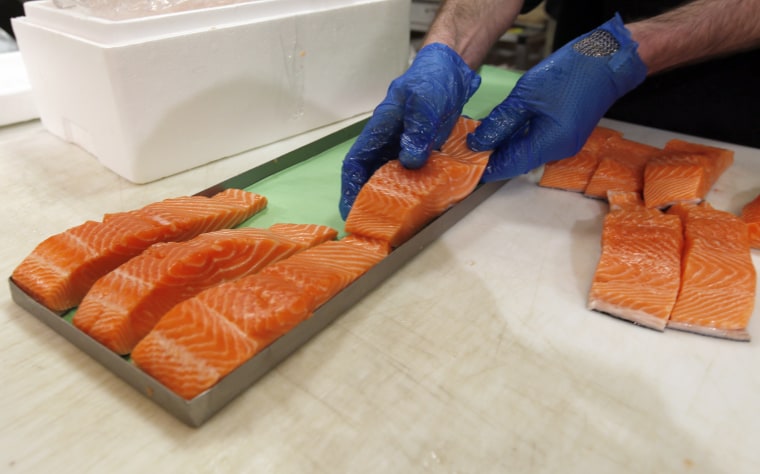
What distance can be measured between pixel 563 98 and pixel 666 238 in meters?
0.74

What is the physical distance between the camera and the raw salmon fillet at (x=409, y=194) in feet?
7.27

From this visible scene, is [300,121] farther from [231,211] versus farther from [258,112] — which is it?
[231,211]

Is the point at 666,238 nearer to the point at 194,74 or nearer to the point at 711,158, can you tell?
the point at 711,158

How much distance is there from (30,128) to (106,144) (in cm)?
93

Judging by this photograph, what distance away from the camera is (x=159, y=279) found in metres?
1.83

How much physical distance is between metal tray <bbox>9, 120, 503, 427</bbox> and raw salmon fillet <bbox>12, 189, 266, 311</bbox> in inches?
2.7

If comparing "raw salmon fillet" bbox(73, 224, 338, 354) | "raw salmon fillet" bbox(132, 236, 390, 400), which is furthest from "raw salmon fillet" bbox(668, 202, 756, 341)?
"raw salmon fillet" bbox(73, 224, 338, 354)

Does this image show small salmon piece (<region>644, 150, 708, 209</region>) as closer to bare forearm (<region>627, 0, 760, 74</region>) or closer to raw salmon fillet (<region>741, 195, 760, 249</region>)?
raw salmon fillet (<region>741, 195, 760, 249</region>)

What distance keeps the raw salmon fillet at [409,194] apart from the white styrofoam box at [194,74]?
1.13 metres

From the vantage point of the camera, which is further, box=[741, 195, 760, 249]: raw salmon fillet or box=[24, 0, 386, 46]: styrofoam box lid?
box=[24, 0, 386, 46]: styrofoam box lid

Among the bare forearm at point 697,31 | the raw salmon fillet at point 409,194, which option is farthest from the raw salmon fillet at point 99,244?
the bare forearm at point 697,31

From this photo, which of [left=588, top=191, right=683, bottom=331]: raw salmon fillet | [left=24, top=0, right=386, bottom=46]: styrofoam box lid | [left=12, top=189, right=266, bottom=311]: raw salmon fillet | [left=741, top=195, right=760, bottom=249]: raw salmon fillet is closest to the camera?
[left=12, top=189, right=266, bottom=311]: raw salmon fillet

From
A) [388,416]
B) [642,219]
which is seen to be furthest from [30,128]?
[642,219]

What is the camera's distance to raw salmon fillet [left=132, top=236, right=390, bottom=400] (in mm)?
1604
